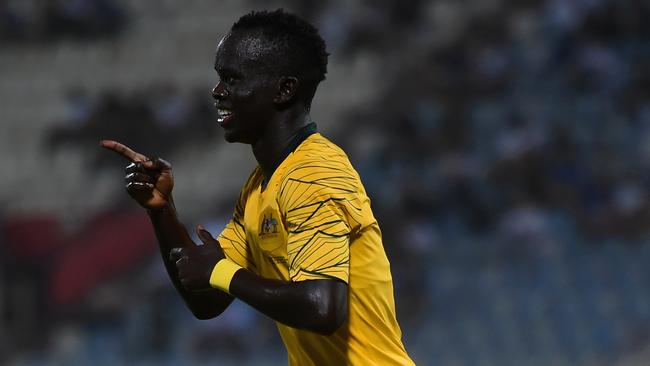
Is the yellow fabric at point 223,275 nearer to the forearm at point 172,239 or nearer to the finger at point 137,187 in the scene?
the forearm at point 172,239

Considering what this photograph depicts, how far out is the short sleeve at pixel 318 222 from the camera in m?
2.96

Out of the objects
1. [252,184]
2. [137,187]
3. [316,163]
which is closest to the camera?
[316,163]

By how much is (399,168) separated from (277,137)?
7.58 metres

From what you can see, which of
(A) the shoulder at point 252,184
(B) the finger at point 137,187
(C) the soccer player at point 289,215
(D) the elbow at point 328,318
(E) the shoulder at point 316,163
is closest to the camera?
(D) the elbow at point 328,318

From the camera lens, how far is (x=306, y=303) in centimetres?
290

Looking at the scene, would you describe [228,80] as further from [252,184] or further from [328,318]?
[328,318]

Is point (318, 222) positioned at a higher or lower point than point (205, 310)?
higher

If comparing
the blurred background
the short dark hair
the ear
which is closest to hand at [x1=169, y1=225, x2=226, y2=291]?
the ear

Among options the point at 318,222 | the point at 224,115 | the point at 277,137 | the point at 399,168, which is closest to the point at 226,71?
the point at 224,115

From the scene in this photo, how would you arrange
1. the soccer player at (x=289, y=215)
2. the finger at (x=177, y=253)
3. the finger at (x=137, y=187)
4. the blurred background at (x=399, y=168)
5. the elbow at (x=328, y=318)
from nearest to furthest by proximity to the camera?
the elbow at (x=328, y=318), the soccer player at (x=289, y=215), the finger at (x=177, y=253), the finger at (x=137, y=187), the blurred background at (x=399, y=168)

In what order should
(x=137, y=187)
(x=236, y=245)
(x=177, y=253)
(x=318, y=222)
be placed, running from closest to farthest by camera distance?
(x=318, y=222) → (x=177, y=253) → (x=137, y=187) → (x=236, y=245)

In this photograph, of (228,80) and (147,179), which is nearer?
(228,80)

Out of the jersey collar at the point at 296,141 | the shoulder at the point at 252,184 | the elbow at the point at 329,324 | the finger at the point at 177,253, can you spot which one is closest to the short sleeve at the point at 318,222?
the elbow at the point at 329,324

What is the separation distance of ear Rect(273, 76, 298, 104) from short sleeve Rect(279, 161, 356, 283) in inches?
11.5
